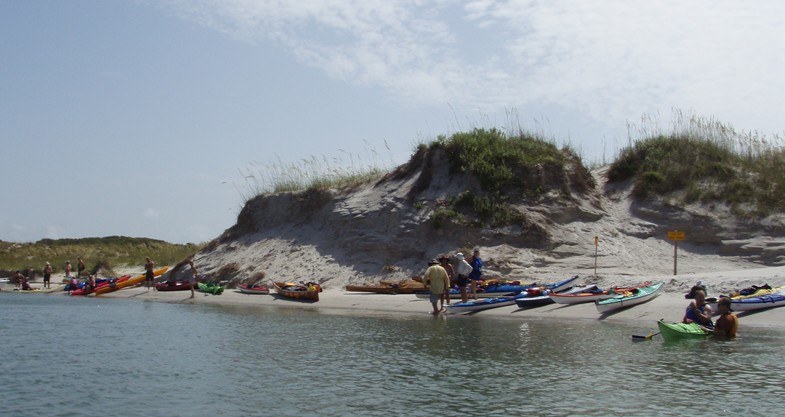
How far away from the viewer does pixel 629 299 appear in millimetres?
21141

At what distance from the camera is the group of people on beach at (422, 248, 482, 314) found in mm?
22188

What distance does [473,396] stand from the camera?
1209cm

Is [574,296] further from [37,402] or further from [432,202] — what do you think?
[37,402]

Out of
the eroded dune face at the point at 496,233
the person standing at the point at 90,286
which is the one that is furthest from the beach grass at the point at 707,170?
the person standing at the point at 90,286

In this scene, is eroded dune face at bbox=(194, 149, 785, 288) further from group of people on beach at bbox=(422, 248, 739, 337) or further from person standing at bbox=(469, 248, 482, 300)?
person standing at bbox=(469, 248, 482, 300)

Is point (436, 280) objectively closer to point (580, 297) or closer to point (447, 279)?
point (447, 279)

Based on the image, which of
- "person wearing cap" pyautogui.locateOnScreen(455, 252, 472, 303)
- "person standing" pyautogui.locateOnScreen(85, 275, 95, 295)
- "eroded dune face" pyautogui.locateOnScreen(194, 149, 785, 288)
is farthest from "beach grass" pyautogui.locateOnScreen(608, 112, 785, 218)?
"person standing" pyautogui.locateOnScreen(85, 275, 95, 295)

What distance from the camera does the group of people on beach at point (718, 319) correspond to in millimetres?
16750

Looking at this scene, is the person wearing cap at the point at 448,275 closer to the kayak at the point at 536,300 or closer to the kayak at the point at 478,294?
the kayak at the point at 478,294

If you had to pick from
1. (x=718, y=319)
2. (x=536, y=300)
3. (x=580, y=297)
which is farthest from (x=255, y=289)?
(x=718, y=319)

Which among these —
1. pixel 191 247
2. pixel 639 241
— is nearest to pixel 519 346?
pixel 639 241

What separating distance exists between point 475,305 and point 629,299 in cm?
433

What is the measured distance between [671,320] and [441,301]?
20.6ft

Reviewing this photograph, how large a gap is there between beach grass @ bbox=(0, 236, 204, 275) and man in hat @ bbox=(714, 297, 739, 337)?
32.6 meters
